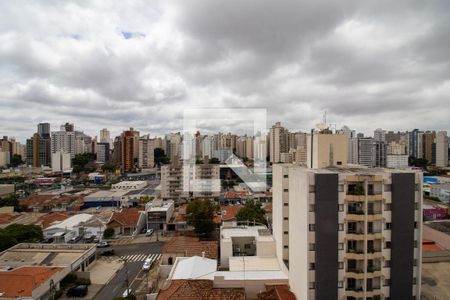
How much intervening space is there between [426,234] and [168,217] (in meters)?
11.6

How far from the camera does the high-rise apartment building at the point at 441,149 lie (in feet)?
130

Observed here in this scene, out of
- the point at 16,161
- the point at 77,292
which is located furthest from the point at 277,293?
the point at 16,161

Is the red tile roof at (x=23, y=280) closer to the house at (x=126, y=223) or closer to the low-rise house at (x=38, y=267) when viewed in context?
the low-rise house at (x=38, y=267)

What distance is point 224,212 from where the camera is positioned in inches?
632

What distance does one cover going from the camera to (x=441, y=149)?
4056 centimetres

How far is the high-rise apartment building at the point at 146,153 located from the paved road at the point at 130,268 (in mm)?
26590

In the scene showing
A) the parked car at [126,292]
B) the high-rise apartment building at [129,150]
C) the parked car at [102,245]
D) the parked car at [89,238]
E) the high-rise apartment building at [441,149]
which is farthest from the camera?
the high-rise apartment building at [441,149]

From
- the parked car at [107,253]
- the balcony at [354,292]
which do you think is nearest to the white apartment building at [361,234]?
the balcony at [354,292]

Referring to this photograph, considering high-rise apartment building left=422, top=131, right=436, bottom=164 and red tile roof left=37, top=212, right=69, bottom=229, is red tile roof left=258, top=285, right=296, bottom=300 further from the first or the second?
high-rise apartment building left=422, top=131, right=436, bottom=164

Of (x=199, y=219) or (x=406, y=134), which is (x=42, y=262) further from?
(x=406, y=134)

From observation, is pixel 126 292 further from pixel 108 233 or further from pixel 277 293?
pixel 108 233

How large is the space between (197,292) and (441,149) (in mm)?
45391

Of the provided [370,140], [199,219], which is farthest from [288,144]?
[199,219]

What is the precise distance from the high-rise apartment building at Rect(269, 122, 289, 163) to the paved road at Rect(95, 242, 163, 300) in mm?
14151
